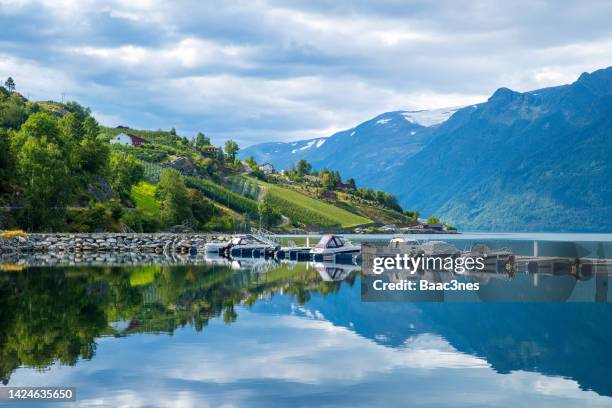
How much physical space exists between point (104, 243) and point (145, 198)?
6209 centimetres

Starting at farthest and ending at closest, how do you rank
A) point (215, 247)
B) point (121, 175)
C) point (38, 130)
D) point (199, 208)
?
point (199, 208) < point (121, 175) < point (38, 130) < point (215, 247)

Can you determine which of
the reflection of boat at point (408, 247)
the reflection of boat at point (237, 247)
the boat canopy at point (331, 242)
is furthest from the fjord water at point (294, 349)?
the reflection of boat at point (237, 247)

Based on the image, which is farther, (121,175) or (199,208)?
(199,208)

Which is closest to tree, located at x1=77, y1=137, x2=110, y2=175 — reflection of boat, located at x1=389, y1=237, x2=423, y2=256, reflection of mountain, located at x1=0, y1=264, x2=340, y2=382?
reflection of boat, located at x1=389, y1=237, x2=423, y2=256

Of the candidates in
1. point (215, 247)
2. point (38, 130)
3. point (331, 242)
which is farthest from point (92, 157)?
point (331, 242)

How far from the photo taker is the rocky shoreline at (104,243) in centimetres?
9381

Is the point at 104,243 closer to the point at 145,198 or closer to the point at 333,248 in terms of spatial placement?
the point at 333,248

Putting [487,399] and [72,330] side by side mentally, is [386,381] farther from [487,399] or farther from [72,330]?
[72,330]

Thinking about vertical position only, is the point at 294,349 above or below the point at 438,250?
below

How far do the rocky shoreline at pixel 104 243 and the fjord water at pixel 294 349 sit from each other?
50.1 metres

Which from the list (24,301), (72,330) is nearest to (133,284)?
(24,301)

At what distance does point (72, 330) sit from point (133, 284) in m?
21.0

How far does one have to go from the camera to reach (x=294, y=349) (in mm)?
27031

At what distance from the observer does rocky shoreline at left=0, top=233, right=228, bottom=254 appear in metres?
93.8
